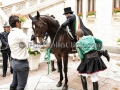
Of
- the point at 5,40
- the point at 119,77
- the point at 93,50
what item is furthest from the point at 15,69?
the point at 119,77

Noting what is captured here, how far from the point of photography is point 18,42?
2.73 meters

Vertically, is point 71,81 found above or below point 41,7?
below

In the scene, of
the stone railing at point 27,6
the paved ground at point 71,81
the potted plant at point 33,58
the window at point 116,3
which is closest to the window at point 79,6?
the stone railing at point 27,6

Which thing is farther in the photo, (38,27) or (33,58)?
(33,58)

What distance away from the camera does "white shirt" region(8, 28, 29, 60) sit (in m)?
2.69

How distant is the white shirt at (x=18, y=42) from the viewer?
2.69 metres

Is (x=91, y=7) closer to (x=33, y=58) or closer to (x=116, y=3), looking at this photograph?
(x=116, y=3)

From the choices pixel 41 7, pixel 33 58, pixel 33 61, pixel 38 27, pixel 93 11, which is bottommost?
pixel 33 61

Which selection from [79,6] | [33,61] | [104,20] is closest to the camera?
[33,61]

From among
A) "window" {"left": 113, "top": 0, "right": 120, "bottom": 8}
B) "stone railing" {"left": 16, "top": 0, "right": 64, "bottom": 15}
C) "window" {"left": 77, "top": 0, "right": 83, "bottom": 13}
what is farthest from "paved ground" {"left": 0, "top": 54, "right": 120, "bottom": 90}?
"window" {"left": 77, "top": 0, "right": 83, "bottom": 13}

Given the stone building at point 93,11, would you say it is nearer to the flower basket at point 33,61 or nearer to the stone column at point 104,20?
the stone column at point 104,20

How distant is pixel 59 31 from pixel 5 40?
260 cm

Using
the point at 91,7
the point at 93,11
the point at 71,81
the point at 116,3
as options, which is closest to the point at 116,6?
the point at 116,3

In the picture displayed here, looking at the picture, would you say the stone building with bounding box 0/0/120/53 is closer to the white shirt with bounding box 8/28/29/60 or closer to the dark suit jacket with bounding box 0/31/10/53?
the dark suit jacket with bounding box 0/31/10/53
